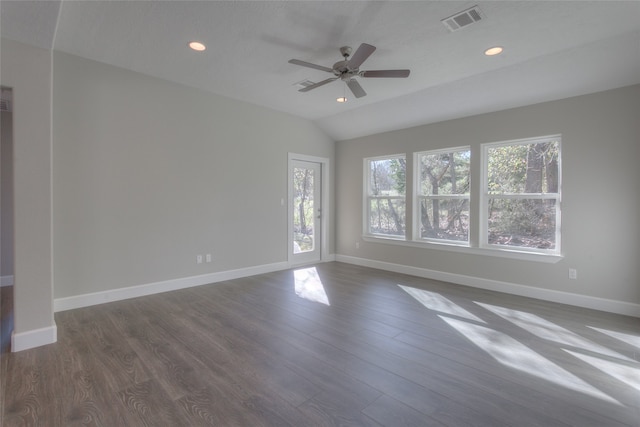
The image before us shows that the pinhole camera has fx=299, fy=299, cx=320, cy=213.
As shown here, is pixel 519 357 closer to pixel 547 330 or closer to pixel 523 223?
pixel 547 330

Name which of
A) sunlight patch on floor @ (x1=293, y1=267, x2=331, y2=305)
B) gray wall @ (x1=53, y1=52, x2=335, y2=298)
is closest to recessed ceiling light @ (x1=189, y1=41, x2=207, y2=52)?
gray wall @ (x1=53, y1=52, x2=335, y2=298)

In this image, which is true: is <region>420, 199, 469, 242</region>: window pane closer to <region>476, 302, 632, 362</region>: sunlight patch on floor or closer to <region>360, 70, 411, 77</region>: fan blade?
<region>476, 302, 632, 362</region>: sunlight patch on floor

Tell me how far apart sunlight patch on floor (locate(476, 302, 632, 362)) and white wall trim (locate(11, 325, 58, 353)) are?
4531mm

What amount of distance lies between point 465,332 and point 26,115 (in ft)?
14.6

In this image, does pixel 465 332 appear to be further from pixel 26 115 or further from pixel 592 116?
pixel 26 115

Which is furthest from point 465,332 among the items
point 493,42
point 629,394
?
point 493,42

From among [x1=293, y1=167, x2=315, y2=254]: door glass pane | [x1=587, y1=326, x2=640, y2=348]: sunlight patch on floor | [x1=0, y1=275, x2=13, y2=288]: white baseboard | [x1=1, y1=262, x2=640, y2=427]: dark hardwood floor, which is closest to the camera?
[x1=1, y1=262, x2=640, y2=427]: dark hardwood floor

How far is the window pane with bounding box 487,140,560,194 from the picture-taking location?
4012mm

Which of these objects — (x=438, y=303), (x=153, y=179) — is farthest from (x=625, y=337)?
(x=153, y=179)

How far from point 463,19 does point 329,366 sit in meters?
3.17

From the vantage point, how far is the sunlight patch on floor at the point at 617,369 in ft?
7.12

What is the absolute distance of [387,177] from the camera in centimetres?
A: 590

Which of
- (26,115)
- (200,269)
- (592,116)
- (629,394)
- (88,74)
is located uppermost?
(88,74)

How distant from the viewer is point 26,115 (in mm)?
2562
